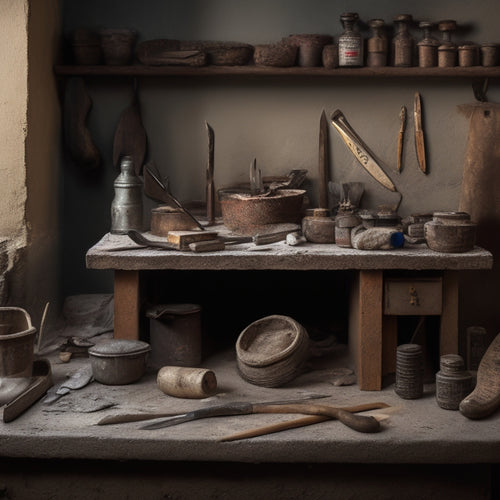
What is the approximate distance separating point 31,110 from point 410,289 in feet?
7.16

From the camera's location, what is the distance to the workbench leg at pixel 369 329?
3.79 m

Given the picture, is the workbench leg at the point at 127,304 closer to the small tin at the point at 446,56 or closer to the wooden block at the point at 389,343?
the wooden block at the point at 389,343

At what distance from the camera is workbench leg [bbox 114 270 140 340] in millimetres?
3887

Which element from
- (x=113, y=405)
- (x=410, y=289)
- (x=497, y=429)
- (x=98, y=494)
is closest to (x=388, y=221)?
(x=410, y=289)

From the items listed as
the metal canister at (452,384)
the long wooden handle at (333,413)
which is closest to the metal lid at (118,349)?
the long wooden handle at (333,413)

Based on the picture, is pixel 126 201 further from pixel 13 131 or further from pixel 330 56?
pixel 330 56

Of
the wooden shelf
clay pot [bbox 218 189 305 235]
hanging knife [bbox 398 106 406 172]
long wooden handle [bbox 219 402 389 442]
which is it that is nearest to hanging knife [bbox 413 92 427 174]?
hanging knife [bbox 398 106 406 172]

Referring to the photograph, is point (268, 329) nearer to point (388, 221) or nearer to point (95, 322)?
point (388, 221)

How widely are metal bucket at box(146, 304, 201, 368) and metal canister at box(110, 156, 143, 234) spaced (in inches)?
23.6

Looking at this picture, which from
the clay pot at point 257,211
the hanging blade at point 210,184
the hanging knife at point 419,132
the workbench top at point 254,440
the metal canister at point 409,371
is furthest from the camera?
the hanging knife at point 419,132

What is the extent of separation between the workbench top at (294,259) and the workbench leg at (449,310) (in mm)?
120

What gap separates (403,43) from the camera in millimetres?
4645

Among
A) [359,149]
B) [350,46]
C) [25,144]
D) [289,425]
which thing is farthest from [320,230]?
[25,144]

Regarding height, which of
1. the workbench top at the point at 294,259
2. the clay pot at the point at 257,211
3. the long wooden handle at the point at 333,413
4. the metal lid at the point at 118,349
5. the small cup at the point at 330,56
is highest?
the small cup at the point at 330,56
